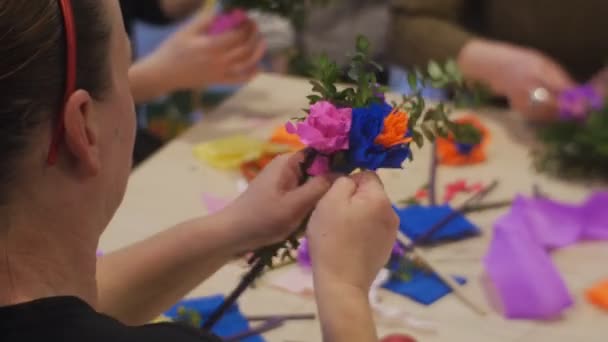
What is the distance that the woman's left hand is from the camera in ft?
2.73

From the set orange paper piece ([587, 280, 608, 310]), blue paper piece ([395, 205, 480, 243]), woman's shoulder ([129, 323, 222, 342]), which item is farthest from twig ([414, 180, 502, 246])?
woman's shoulder ([129, 323, 222, 342])

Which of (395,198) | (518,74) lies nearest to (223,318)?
(395,198)

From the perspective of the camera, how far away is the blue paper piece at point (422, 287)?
3.50 feet

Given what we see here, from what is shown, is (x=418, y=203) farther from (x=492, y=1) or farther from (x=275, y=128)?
(x=492, y=1)

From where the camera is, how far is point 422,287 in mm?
1085

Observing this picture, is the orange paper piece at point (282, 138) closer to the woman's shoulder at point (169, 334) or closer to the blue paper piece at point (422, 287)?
the blue paper piece at point (422, 287)

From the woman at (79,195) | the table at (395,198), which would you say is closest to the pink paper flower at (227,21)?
the table at (395,198)

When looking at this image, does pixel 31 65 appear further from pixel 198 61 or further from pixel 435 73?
pixel 198 61

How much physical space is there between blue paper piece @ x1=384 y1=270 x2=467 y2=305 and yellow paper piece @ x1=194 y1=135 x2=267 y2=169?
0.36 metres

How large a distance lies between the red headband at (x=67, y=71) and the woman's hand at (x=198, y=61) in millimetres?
923

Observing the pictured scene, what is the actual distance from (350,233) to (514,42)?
1.11 meters

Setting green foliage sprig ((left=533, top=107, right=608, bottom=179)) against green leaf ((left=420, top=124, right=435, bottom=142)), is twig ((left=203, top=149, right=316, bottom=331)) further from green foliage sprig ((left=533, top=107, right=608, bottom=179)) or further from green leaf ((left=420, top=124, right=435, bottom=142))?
green foliage sprig ((left=533, top=107, right=608, bottom=179))

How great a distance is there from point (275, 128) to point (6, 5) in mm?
872

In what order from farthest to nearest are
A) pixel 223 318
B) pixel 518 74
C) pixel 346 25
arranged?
1. pixel 346 25
2. pixel 518 74
3. pixel 223 318
